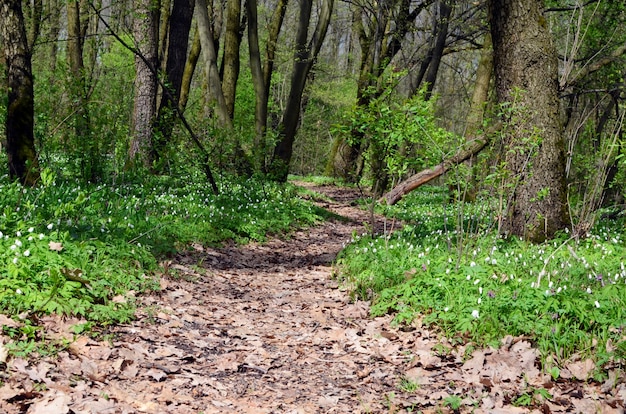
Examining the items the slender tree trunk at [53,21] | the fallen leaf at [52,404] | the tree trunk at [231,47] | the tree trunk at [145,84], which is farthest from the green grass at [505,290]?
the tree trunk at [231,47]

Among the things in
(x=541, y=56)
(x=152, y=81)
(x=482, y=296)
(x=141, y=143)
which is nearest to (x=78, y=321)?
(x=482, y=296)

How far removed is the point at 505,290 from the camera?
464cm

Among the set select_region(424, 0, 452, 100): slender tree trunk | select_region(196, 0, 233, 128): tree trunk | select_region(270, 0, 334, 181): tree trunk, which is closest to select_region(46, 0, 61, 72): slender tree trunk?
select_region(196, 0, 233, 128): tree trunk

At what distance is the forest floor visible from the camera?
3393mm

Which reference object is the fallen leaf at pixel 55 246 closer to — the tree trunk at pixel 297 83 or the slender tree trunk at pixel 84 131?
the slender tree trunk at pixel 84 131

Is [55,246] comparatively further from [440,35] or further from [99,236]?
[440,35]

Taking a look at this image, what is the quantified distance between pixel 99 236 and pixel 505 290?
13.6ft

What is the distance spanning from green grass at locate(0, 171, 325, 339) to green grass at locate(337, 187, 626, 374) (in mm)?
2370

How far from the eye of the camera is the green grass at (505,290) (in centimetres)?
403

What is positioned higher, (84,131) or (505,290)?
(84,131)

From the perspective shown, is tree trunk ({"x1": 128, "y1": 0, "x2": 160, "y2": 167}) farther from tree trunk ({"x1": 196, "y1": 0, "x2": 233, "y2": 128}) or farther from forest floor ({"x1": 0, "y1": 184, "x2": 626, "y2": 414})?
forest floor ({"x1": 0, "y1": 184, "x2": 626, "y2": 414})

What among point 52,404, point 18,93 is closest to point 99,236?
point 52,404

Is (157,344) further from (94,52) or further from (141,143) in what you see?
(141,143)

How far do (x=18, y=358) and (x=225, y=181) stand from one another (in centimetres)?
861
